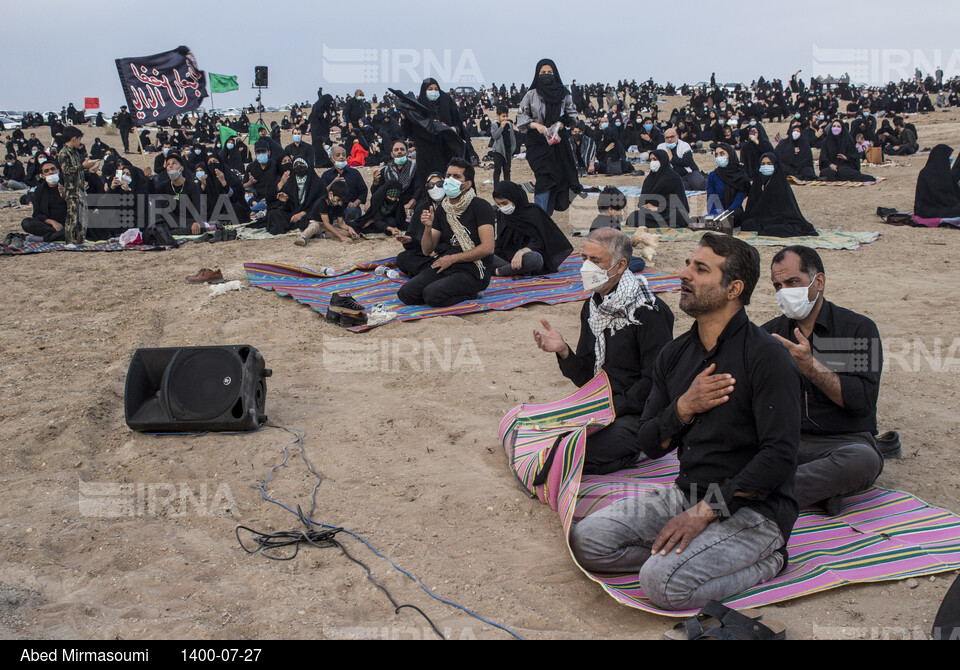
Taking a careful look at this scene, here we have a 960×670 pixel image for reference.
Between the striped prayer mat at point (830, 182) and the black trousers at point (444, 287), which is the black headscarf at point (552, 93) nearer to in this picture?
the black trousers at point (444, 287)

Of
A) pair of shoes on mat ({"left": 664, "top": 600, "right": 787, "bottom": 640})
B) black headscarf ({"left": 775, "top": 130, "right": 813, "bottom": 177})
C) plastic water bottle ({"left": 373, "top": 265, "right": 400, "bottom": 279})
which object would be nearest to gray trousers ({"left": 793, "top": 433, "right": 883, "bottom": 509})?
pair of shoes on mat ({"left": 664, "top": 600, "right": 787, "bottom": 640})

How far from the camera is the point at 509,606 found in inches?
111

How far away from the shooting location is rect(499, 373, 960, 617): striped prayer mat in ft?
9.44

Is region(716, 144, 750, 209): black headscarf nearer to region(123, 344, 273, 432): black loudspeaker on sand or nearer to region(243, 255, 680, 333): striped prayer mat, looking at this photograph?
region(243, 255, 680, 333): striped prayer mat

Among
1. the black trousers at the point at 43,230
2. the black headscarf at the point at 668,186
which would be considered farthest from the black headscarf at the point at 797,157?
the black trousers at the point at 43,230

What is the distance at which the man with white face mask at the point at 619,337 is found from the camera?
3.64 metres

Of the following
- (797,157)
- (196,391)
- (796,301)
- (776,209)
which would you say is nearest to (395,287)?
(196,391)

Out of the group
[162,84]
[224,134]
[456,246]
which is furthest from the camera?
[224,134]

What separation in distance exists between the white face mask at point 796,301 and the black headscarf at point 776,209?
6697mm

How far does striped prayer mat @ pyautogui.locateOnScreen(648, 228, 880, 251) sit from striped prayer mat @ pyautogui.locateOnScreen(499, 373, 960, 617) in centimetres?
580

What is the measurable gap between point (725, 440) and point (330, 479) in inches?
79.0

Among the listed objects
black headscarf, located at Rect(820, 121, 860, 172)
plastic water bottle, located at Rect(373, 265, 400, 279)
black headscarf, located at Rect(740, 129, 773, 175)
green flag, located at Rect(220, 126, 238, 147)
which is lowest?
plastic water bottle, located at Rect(373, 265, 400, 279)

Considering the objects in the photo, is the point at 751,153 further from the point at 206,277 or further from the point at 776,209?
the point at 206,277

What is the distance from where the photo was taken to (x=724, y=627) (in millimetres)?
2467
